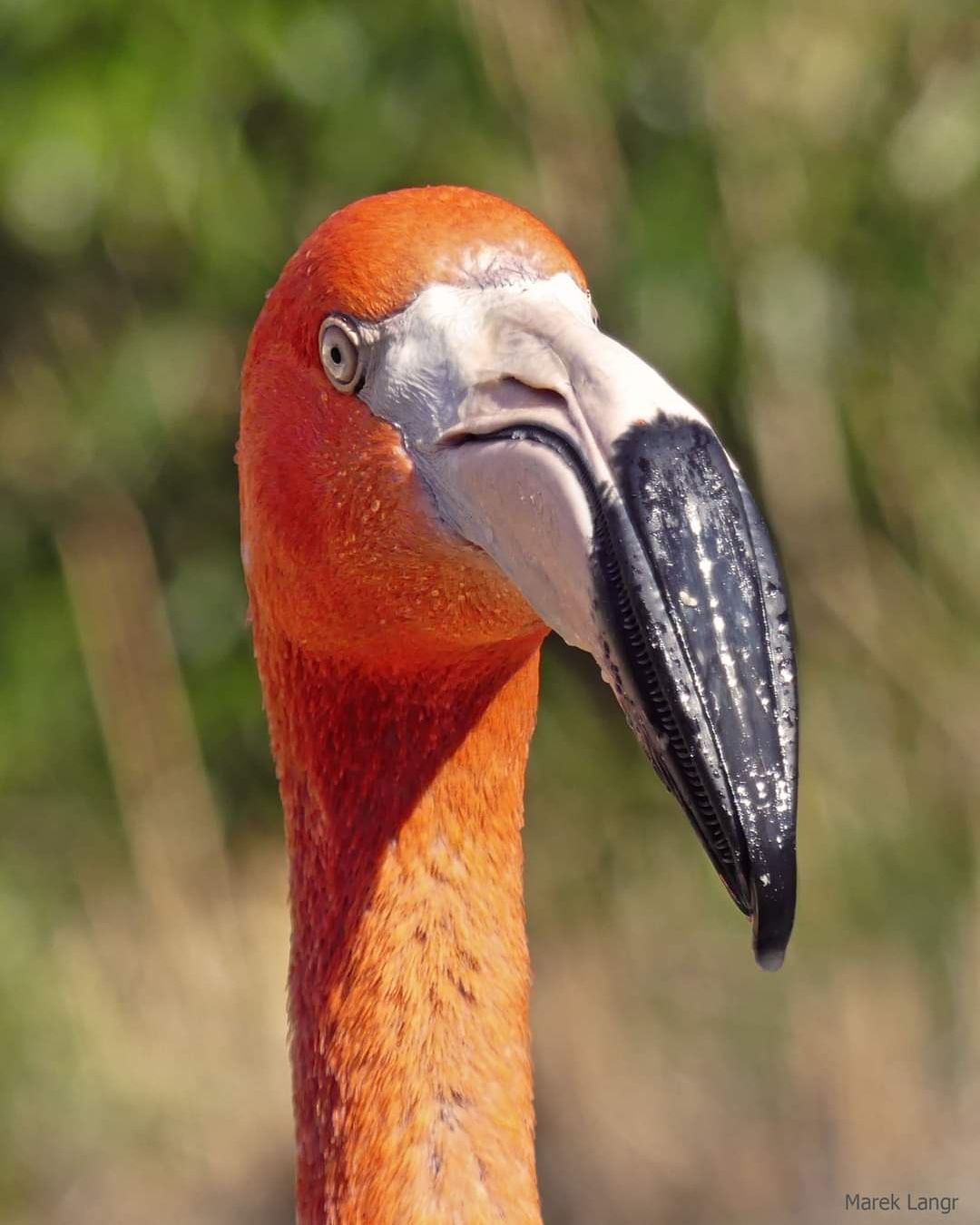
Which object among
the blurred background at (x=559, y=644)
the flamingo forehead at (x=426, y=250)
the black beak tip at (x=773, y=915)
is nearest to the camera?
the black beak tip at (x=773, y=915)

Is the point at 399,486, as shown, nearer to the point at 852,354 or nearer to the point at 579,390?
the point at 579,390

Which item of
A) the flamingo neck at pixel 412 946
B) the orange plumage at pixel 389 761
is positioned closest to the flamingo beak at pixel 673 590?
the orange plumage at pixel 389 761

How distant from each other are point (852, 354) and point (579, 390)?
9.31ft

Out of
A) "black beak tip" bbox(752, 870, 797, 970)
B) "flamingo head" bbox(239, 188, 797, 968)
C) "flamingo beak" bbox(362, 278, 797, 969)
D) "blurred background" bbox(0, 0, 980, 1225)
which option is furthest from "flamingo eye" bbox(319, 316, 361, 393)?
"blurred background" bbox(0, 0, 980, 1225)

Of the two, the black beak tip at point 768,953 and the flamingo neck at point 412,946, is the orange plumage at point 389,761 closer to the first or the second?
the flamingo neck at point 412,946

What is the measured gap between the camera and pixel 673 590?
146 cm

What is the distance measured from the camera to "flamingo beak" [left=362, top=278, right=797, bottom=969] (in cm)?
143

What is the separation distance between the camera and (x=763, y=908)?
143cm

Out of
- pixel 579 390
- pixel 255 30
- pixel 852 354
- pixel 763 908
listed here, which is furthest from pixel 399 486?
pixel 852 354

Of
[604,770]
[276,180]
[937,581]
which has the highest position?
[276,180]

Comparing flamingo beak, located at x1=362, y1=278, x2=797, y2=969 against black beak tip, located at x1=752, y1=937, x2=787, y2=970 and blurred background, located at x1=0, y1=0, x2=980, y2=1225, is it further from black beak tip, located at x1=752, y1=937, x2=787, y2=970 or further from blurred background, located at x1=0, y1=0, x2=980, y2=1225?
blurred background, located at x1=0, y1=0, x2=980, y2=1225

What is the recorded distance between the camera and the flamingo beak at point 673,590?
56.4 inches

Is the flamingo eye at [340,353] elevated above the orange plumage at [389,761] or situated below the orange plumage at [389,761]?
above

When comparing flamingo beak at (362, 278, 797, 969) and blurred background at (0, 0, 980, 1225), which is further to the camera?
blurred background at (0, 0, 980, 1225)
